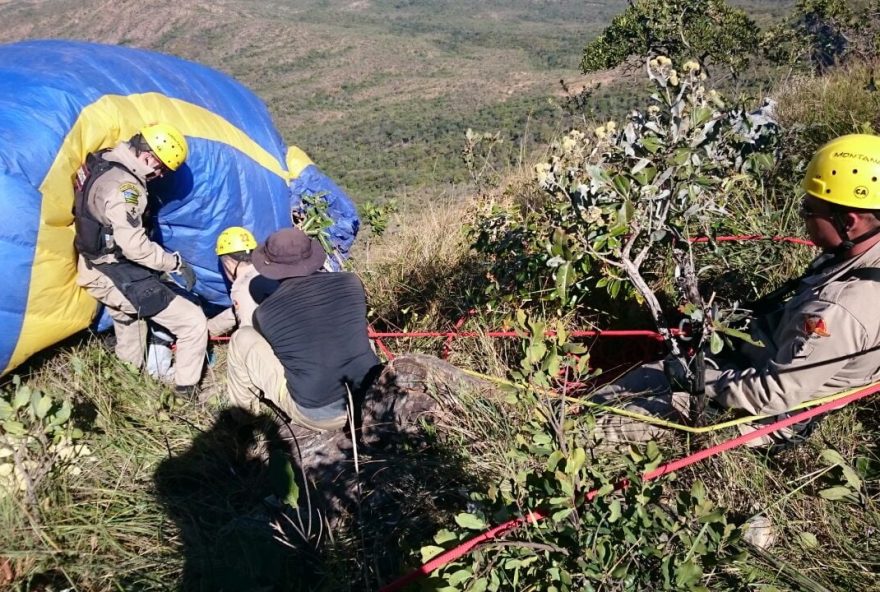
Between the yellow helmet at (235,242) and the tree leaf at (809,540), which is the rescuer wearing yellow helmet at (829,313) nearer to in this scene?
the tree leaf at (809,540)

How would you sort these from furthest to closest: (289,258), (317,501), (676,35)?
(676,35)
(289,258)
(317,501)

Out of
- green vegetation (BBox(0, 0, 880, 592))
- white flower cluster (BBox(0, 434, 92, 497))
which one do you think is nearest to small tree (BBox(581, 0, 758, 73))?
green vegetation (BBox(0, 0, 880, 592))

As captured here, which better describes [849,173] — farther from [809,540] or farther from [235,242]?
[235,242]

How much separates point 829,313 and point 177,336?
306 cm

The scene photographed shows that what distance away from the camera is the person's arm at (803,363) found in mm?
1719

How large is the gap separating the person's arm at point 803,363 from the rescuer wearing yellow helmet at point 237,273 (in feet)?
7.44

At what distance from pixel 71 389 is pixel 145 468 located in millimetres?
799

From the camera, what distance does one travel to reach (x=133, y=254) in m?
3.01

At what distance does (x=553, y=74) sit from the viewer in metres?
54.0

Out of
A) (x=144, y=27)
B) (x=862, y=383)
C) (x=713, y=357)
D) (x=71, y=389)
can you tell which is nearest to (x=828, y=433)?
(x=862, y=383)

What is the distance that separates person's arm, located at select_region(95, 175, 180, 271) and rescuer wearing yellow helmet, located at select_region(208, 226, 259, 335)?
358 mm

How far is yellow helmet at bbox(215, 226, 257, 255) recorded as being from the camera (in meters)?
3.44

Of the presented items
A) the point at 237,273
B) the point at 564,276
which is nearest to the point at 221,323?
the point at 237,273

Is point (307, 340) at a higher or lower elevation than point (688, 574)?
lower
